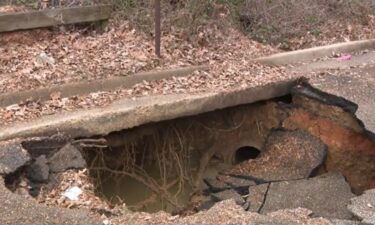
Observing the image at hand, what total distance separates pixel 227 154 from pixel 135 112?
6.48 feet

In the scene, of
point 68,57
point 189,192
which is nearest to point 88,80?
point 68,57

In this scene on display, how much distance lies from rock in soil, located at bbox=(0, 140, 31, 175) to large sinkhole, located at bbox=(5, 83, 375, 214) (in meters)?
1.05

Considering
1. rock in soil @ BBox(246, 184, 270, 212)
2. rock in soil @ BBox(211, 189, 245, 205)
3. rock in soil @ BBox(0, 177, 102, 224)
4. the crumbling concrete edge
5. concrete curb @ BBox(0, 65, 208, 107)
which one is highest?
concrete curb @ BBox(0, 65, 208, 107)

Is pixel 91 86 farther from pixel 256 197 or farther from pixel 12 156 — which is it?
pixel 256 197

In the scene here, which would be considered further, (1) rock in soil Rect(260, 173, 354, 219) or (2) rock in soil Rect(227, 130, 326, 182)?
(2) rock in soil Rect(227, 130, 326, 182)

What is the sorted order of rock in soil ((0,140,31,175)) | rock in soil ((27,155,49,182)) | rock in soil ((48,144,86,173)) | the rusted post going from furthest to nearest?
the rusted post
rock in soil ((48,144,86,173))
rock in soil ((27,155,49,182))
rock in soil ((0,140,31,175))

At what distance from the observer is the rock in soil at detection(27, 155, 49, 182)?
4637mm

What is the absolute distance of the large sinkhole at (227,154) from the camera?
6270 mm

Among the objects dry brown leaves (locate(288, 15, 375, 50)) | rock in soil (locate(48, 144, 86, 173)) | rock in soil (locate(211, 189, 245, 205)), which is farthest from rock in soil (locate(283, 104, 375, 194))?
rock in soil (locate(48, 144, 86, 173))

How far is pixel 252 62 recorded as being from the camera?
6.94 metres

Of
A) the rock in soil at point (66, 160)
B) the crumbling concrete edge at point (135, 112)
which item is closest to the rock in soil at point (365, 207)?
the crumbling concrete edge at point (135, 112)

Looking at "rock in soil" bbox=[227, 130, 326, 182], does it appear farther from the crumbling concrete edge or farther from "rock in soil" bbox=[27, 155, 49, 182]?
"rock in soil" bbox=[27, 155, 49, 182]

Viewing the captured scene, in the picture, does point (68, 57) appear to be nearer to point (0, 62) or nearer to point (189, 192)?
point (0, 62)

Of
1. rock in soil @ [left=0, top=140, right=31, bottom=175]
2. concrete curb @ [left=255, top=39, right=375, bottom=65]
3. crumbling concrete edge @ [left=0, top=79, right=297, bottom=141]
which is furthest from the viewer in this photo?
concrete curb @ [left=255, top=39, right=375, bottom=65]
